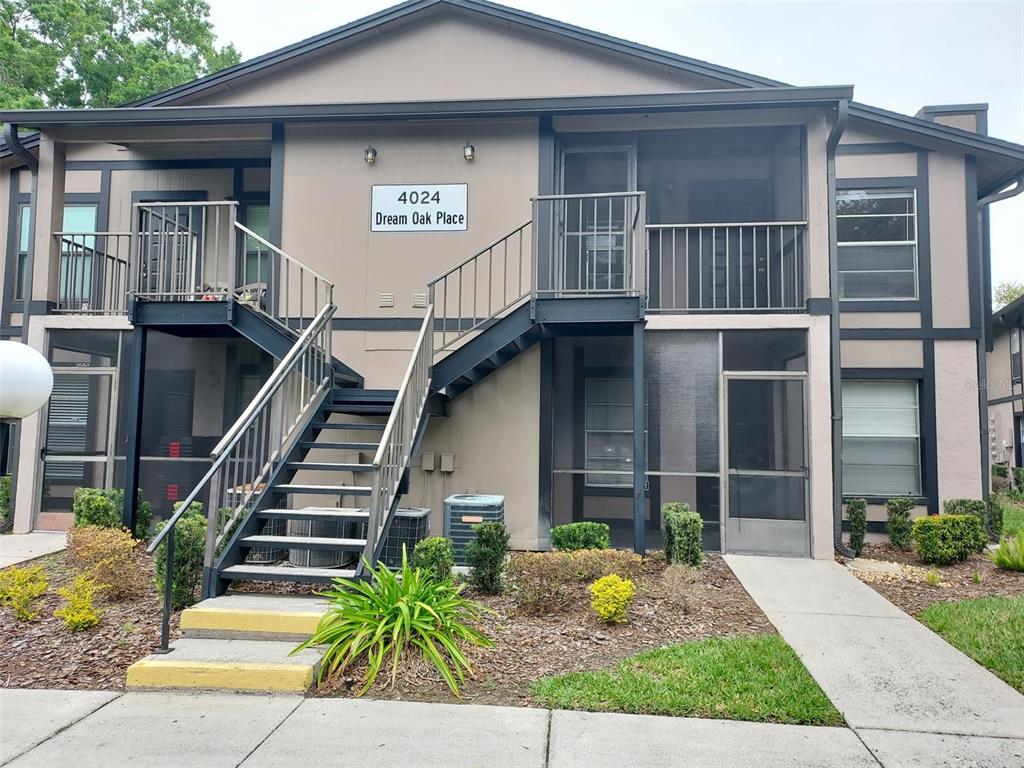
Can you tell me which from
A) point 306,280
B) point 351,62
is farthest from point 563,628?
point 351,62

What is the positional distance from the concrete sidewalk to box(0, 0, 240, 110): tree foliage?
19.0m

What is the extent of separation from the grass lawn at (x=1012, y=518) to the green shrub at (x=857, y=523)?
8.18 ft

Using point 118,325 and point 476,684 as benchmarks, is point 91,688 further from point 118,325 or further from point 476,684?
point 118,325

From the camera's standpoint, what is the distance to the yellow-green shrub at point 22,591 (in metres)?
5.24

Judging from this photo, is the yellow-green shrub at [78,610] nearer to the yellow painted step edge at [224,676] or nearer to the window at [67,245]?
the yellow painted step edge at [224,676]

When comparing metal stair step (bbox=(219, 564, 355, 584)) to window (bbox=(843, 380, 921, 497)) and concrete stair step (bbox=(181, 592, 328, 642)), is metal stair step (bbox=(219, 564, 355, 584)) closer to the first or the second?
concrete stair step (bbox=(181, 592, 328, 642))

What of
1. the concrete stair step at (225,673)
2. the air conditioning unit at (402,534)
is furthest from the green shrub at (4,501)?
the concrete stair step at (225,673)

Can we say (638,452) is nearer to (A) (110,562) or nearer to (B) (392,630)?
(B) (392,630)

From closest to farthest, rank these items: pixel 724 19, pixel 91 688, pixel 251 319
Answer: pixel 91 688
pixel 251 319
pixel 724 19

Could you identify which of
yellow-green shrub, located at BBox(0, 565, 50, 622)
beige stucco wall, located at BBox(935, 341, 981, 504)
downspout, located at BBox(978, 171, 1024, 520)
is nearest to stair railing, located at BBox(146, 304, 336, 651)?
yellow-green shrub, located at BBox(0, 565, 50, 622)

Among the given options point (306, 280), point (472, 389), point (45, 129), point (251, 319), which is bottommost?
point (472, 389)

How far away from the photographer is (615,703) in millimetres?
3881

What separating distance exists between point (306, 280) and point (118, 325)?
8.77ft

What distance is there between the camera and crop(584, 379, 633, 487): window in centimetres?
873
